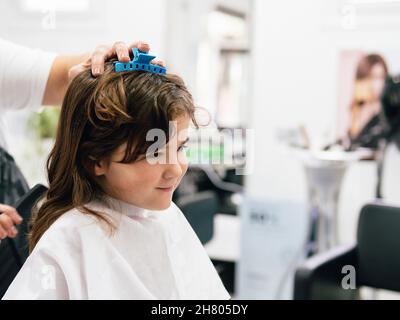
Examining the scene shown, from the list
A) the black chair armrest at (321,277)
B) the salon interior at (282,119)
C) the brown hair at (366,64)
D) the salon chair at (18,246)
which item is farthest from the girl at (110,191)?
the brown hair at (366,64)

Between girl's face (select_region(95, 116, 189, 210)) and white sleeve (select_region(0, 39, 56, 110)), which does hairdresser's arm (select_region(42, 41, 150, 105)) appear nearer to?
white sleeve (select_region(0, 39, 56, 110))

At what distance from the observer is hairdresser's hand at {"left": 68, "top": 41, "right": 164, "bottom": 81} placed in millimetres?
734

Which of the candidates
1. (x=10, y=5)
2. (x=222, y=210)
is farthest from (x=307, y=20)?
(x=10, y=5)

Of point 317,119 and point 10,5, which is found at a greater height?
point 10,5

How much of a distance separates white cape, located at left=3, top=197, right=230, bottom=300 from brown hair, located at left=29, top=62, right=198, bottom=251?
0.13ft

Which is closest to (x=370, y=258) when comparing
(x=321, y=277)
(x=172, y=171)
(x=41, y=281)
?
(x=321, y=277)

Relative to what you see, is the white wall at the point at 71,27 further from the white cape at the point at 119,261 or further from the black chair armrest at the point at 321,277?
the black chair armrest at the point at 321,277

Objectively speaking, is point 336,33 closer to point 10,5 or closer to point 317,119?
point 317,119

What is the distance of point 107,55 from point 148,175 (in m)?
0.21

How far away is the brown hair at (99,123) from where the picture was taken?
699 mm

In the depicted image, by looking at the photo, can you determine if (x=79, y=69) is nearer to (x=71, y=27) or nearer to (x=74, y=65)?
(x=74, y=65)

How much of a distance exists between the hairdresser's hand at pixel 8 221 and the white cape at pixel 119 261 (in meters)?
0.15
